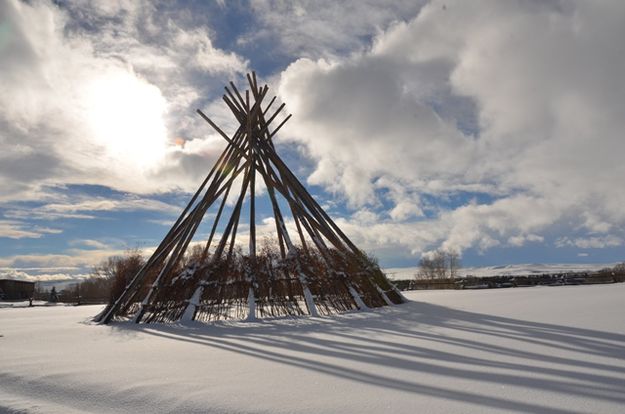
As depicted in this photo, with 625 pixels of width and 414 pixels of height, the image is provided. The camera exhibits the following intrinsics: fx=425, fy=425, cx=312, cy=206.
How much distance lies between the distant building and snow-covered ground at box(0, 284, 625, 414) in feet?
93.7

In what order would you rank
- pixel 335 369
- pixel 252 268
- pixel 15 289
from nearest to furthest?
pixel 335 369
pixel 252 268
pixel 15 289

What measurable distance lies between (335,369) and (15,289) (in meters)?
34.9

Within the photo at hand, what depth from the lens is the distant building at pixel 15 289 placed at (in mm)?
29309

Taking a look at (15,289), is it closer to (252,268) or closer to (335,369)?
(252,268)

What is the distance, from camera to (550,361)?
12.0 feet

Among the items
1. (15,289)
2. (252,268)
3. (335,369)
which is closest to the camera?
(335,369)

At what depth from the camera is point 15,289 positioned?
30.7m

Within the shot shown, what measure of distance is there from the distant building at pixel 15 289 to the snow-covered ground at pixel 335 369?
28549mm

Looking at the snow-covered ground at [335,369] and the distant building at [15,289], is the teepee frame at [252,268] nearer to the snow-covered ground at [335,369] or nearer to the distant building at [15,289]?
the snow-covered ground at [335,369]

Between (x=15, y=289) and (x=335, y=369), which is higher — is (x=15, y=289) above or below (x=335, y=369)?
above

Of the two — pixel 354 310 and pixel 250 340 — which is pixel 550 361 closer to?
pixel 250 340

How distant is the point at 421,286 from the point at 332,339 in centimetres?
1893

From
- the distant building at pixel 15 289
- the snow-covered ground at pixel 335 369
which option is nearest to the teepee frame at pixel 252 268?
the snow-covered ground at pixel 335 369

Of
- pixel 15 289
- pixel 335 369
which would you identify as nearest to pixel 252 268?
pixel 335 369
